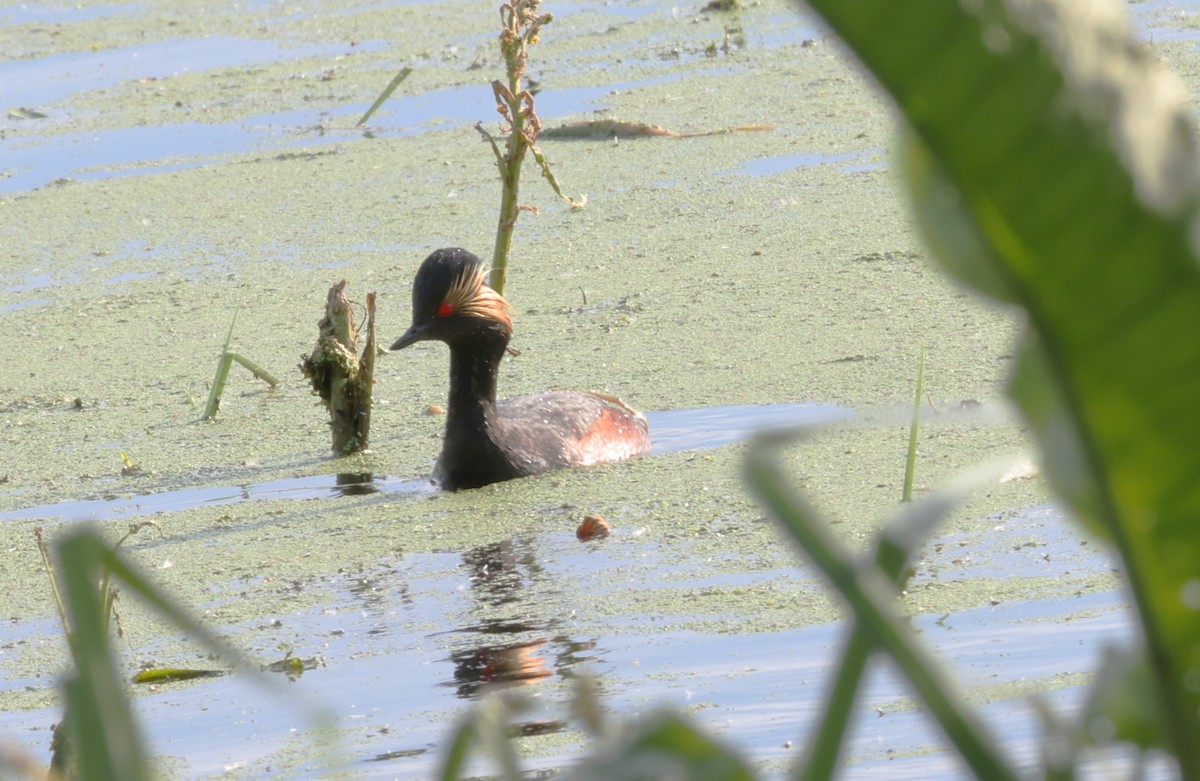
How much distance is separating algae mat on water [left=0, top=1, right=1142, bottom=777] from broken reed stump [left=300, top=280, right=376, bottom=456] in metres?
0.12

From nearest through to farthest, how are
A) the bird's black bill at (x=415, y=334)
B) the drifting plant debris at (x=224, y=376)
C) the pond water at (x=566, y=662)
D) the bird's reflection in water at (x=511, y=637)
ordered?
the pond water at (x=566, y=662), the bird's reflection in water at (x=511, y=637), the bird's black bill at (x=415, y=334), the drifting plant debris at (x=224, y=376)

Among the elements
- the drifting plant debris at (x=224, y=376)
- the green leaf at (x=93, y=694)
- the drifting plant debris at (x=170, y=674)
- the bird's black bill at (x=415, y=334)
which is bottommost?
the drifting plant debris at (x=224, y=376)

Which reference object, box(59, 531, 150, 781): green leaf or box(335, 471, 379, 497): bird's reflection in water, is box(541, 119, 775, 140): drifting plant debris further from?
box(59, 531, 150, 781): green leaf

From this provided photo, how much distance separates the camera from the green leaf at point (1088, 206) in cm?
43

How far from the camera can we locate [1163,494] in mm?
495

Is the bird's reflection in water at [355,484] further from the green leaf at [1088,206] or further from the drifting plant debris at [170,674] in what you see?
the green leaf at [1088,206]

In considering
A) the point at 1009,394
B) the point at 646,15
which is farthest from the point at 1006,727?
the point at 646,15

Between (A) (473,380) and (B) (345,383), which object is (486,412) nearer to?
(A) (473,380)

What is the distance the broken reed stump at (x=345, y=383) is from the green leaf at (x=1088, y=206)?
4932mm

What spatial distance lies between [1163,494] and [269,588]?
3.73m

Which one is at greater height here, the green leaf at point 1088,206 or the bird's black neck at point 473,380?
the green leaf at point 1088,206

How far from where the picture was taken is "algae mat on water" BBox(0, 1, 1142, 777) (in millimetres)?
4039

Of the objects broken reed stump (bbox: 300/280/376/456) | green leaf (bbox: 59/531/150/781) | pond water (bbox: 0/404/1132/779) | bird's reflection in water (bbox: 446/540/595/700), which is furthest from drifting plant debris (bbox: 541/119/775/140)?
green leaf (bbox: 59/531/150/781)

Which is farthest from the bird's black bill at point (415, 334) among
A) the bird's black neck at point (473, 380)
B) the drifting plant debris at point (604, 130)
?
the drifting plant debris at point (604, 130)
